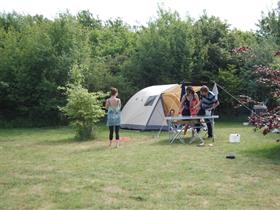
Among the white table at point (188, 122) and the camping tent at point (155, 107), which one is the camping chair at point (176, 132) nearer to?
the white table at point (188, 122)

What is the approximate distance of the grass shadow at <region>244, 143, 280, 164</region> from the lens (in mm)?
8623

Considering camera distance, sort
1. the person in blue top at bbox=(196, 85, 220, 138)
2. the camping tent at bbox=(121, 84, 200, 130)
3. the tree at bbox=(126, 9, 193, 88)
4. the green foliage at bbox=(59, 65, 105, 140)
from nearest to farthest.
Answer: the person in blue top at bbox=(196, 85, 220, 138), the green foliage at bbox=(59, 65, 105, 140), the camping tent at bbox=(121, 84, 200, 130), the tree at bbox=(126, 9, 193, 88)

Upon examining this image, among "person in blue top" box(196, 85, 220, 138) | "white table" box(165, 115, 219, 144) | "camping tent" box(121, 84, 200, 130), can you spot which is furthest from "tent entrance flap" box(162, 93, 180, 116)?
"person in blue top" box(196, 85, 220, 138)

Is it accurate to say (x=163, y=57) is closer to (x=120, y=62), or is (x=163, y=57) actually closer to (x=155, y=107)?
(x=120, y=62)

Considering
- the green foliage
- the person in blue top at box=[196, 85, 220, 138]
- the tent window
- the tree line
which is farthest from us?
the tree line

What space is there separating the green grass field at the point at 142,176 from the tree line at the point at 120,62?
310 inches

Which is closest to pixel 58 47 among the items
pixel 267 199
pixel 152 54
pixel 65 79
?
pixel 65 79

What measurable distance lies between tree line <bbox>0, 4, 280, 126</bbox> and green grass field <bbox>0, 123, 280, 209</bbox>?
788 centimetres

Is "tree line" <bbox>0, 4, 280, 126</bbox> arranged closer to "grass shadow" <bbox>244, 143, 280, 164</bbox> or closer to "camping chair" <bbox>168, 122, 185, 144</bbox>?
"camping chair" <bbox>168, 122, 185, 144</bbox>

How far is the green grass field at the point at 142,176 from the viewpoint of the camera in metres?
5.57

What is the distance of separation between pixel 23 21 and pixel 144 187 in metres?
21.9

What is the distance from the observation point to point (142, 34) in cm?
→ 2248

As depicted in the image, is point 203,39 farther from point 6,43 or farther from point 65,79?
point 6,43

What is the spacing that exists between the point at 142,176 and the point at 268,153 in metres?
3.32
